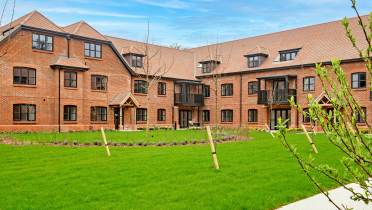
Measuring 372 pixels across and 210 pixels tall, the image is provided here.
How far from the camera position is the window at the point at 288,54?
122 ft

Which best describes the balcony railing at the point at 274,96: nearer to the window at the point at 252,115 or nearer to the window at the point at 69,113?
the window at the point at 252,115

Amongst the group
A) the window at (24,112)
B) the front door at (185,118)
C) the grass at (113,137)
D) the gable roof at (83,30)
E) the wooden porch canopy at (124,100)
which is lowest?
the grass at (113,137)

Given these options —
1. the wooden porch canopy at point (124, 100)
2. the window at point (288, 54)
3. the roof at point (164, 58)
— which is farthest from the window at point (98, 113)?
the window at point (288, 54)

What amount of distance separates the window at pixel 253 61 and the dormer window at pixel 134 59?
10780 mm

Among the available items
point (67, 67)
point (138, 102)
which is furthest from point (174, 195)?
point (138, 102)

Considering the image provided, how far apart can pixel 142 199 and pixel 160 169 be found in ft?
11.5

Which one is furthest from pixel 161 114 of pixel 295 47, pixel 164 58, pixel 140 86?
pixel 295 47

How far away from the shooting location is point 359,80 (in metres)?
32.0

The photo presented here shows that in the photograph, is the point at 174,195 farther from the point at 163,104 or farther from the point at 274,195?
the point at 163,104

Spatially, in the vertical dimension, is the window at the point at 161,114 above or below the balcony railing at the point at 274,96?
below

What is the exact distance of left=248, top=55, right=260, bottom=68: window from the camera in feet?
130

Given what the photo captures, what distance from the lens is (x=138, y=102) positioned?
38625mm

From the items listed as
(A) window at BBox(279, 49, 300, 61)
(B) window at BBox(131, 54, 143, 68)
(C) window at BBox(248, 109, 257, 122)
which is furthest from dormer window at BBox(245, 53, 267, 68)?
(B) window at BBox(131, 54, 143, 68)

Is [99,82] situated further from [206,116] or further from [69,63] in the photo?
[206,116]
